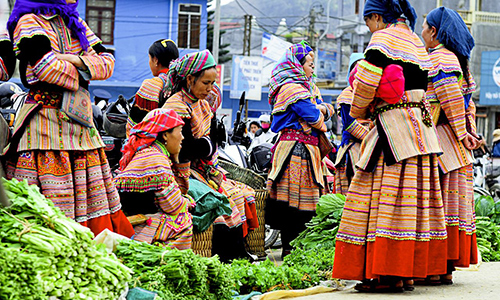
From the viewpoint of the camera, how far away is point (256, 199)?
7863mm


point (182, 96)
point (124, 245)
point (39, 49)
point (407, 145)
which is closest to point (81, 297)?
point (124, 245)

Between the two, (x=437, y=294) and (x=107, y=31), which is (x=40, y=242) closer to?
(x=437, y=294)

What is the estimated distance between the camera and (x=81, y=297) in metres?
3.27

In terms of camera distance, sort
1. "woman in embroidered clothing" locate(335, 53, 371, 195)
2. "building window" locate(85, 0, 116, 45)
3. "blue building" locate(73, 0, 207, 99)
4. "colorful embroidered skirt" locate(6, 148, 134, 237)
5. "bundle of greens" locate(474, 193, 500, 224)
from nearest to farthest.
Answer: "colorful embroidered skirt" locate(6, 148, 134, 237)
"woman in embroidered clothing" locate(335, 53, 371, 195)
"bundle of greens" locate(474, 193, 500, 224)
"building window" locate(85, 0, 116, 45)
"blue building" locate(73, 0, 207, 99)

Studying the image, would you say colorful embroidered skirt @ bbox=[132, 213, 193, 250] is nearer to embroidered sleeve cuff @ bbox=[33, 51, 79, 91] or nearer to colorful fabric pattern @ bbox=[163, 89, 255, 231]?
colorful fabric pattern @ bbox=[163, 89, 255, 231]

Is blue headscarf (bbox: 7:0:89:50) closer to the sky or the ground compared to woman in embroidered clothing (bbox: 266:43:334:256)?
closer to the sky

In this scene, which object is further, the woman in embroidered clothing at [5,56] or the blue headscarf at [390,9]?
the blue headscarf at [390,9]

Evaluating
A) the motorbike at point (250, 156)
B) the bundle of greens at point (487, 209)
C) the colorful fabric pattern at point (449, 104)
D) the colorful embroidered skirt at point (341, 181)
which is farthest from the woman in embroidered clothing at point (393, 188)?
the bundle of greens at point (487, 209)

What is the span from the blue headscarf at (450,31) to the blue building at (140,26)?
33.4m

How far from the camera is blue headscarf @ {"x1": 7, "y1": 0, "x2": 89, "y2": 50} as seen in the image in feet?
16.6

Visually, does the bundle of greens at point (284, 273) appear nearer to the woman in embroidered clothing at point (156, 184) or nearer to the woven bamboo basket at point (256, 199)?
the woman in embroidered clothing at point (156, 184)

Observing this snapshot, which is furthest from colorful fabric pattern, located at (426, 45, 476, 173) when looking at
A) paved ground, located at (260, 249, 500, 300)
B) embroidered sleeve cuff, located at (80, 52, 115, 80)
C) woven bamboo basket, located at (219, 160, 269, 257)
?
embroidered sleeve cuff, located at (80, 52, 115, 80)

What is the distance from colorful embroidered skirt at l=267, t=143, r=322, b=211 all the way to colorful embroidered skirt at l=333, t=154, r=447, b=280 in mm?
2631

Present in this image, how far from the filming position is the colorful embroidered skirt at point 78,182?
4.88 m
